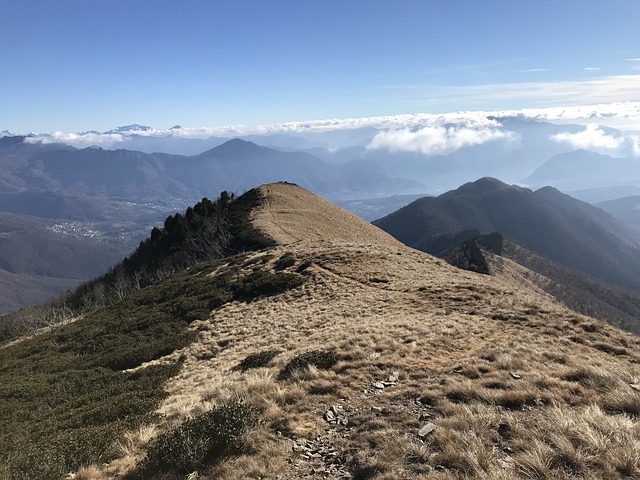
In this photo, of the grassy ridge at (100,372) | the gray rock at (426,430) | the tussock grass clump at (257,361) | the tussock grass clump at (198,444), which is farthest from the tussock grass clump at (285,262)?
the gray rock at (426,430)

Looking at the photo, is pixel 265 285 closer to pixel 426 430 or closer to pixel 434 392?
pixel 434 392

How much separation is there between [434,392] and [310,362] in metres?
4.49

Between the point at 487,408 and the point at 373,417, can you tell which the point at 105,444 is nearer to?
the point at 373,417

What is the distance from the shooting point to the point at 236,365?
1538 cm

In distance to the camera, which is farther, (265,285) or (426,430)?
(265,285)

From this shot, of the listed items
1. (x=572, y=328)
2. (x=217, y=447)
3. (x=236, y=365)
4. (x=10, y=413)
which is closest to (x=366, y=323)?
(x=236, y=365)

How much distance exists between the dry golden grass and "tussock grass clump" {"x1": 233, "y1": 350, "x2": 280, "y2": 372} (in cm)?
46

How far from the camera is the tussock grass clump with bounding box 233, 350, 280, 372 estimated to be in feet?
46.7

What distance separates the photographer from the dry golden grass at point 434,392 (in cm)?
637

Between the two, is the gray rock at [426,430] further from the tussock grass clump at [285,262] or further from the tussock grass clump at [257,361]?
the tussock grass clump at [285,262]

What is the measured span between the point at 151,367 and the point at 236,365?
4.95 m

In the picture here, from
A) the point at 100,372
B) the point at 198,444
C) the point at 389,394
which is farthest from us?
the point at 100,372

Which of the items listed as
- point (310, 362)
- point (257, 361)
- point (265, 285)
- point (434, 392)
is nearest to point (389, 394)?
point (434, 392)

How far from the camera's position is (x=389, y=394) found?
32.0ft
